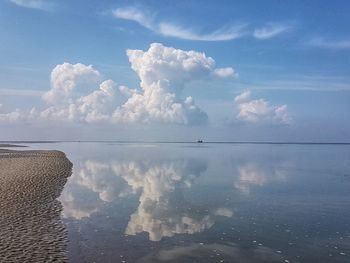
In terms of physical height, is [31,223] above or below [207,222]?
below

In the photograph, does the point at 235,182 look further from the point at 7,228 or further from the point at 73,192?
the point at 7,228

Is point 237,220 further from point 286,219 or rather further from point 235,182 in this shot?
point 235,182

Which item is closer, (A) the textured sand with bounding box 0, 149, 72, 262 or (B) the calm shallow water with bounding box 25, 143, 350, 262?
(A) the textured sand with bounding box 0, 149, 72, 262

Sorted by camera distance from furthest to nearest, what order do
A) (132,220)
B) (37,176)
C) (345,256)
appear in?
(37,176), (132,220), (345,256)

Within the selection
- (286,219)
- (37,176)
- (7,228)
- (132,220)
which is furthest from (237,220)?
(37,176)

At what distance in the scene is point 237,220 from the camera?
26.0 meters

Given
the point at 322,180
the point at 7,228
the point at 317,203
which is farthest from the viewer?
the point at 322,180

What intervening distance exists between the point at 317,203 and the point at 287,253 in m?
16.0

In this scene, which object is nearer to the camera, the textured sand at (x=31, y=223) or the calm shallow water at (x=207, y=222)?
the textured sand at (x=31, y=223)

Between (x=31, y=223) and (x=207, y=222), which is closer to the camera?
(x=31, y=223)

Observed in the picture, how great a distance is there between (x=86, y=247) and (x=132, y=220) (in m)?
6.76

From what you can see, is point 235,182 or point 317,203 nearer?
point 317,203

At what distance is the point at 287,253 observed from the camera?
18.7 meters

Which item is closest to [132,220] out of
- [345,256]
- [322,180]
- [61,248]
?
[61,248]
